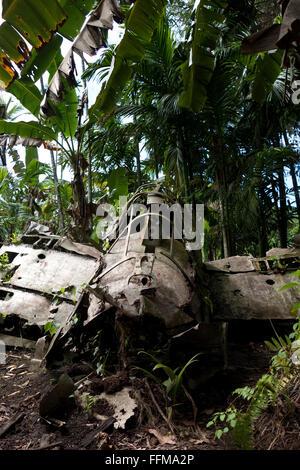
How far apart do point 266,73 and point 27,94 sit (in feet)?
15.0

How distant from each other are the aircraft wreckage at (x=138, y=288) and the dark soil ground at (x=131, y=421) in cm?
36

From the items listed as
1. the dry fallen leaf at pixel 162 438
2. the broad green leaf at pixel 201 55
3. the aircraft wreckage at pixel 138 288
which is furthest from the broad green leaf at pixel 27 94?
the dry fallen leaf at pixel 162 438

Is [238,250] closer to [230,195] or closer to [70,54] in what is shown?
[230,195]

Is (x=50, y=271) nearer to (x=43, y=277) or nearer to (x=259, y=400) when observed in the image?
(x=43, y=277)

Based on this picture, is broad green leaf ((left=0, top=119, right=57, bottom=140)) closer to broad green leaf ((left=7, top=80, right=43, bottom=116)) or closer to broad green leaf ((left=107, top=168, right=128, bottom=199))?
broad green leaf ((left=7, top=80, right=43, bottom=116))

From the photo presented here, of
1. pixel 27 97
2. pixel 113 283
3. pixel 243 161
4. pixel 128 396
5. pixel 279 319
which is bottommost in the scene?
pixel 128 396

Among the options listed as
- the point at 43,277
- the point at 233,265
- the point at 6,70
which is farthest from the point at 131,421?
the point at 6,70

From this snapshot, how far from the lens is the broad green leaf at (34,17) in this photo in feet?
11.6

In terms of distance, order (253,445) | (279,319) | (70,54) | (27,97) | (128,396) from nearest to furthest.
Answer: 1. (253,445)
2. (128,396)
3. (279,319)
4. (70,54)
5. (27,97)

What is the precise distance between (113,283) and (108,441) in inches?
47.0


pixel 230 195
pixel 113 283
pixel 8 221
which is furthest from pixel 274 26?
pixel 8 221

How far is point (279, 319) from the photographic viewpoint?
11.6ft

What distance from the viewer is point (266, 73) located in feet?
12.2

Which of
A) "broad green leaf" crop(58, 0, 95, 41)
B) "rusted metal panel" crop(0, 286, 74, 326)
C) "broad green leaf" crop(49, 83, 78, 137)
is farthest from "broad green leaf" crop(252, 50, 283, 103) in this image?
"broad green leaf" crop(49, 83, 78, 137)
